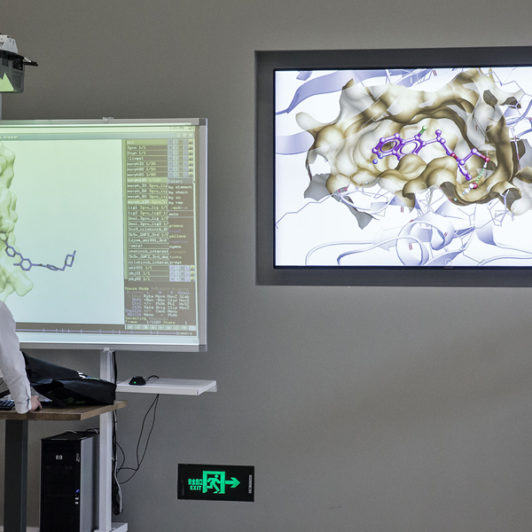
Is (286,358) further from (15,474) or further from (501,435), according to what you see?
(15,474)

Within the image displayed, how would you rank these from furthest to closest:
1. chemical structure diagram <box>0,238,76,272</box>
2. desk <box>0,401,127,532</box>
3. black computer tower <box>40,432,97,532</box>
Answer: chemical structure diagram <box>0,238,76,272</box>, black computer tower <box>40,432,97,532</box>, desk <box>0,401,127,532</box>

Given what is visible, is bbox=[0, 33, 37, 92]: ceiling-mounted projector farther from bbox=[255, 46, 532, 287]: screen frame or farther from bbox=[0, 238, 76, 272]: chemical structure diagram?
bbox=[255, 46, 532, 287]: screen frame

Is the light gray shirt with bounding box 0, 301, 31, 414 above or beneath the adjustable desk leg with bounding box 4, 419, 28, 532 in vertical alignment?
above

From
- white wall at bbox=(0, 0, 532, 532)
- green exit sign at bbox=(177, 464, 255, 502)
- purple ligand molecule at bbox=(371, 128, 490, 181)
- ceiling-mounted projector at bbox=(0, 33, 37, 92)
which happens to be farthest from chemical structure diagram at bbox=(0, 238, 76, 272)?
purple ligand molecule at bbox=(371, 128, 490, 181)

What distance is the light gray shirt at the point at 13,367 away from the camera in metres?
2.54

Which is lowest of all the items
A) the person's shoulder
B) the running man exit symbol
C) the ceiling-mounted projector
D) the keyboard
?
the running man exit symbol

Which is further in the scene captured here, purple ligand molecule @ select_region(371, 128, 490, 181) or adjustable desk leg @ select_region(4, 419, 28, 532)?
purple ligand molecule @ select_region(371, 128, 490, 181)

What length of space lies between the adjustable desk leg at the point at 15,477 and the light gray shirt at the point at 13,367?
0.14 m

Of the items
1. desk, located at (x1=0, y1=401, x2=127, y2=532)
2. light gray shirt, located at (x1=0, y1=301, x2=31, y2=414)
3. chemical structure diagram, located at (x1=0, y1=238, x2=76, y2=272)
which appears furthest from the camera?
chemical structure diagram, located at (x1=0, y1=238, x2=76, y2=272)

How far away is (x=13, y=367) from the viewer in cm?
253

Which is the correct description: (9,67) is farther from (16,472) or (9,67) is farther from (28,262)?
(16,472)

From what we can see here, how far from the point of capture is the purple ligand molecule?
321cm

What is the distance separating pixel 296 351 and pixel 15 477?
127cm

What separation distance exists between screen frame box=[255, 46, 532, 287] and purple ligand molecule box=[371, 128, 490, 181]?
1.07 ft
